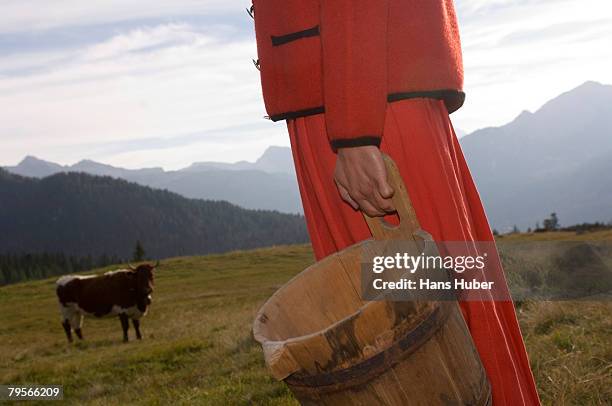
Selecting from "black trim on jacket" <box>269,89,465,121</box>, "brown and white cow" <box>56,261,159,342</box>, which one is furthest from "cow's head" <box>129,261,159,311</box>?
"black trim on jacket" <box>269,89,465,121</box>

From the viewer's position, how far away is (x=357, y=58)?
6.75 feet

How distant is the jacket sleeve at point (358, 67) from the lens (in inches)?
81.0

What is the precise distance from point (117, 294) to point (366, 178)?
1780cm

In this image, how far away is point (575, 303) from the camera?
5.95 meters

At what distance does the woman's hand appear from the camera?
2.07 metres

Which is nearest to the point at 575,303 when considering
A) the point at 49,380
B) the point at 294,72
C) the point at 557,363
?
the point at 557,363

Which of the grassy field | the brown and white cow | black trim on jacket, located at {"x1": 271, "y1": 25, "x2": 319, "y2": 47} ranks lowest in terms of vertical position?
the brown and white cow

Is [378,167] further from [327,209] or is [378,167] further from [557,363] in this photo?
[557,363]

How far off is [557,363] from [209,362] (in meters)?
4.61

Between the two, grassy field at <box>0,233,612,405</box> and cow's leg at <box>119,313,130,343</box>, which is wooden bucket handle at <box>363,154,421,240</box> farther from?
cow's leg at <box>119,313,130,343</box>

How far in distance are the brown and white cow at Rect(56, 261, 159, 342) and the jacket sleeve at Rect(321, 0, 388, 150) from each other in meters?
16.8

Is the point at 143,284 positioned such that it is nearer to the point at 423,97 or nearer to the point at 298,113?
the point at 298,113

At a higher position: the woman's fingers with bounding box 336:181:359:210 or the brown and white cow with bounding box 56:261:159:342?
the woman's fingers with bounding box 336:181:359:210

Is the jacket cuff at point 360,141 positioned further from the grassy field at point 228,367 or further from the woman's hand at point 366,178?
the grassy field at point 228,367
